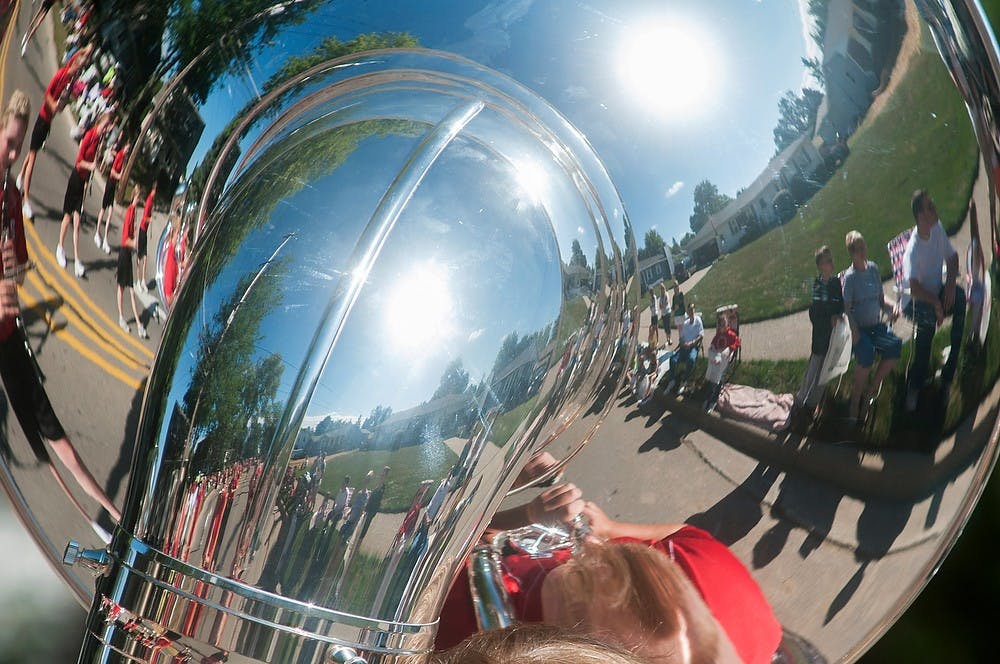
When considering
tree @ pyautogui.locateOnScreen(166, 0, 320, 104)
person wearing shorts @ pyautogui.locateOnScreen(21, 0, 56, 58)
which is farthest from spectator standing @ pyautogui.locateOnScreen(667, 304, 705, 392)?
person wearing shorts @ pyautogui.locateOnScreen(21, 0, 56, 58)

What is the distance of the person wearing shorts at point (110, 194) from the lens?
814mm

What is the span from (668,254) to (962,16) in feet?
1.08

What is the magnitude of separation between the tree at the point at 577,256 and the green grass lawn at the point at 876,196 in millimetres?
85

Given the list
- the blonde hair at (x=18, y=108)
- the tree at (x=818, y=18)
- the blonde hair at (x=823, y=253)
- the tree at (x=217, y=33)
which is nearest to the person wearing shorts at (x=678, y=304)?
the blonde hair at (x=823, y=253)

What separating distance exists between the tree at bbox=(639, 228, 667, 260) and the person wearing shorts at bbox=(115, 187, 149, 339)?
41 cm

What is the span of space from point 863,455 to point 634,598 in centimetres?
20

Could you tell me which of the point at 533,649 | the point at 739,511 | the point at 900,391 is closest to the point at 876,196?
the point at 900,391

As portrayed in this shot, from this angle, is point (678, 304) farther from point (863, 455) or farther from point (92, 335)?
point (92, 335)

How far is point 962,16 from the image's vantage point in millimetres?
791

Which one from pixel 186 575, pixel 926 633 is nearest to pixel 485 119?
pixel 186 575

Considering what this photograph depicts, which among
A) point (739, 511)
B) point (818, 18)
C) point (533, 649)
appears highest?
point (818, 18)

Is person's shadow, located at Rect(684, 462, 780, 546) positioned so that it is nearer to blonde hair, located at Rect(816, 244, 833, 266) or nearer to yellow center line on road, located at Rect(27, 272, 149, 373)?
blonde hair, located at Rect(816, 244, 833, 266)

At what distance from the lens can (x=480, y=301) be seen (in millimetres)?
609

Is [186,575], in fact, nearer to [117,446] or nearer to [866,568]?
[117,446]
